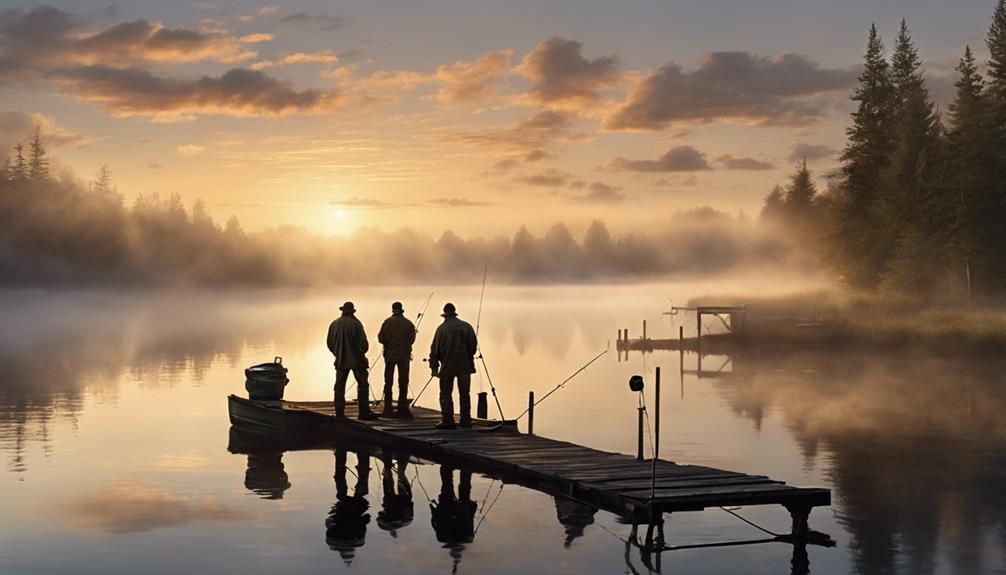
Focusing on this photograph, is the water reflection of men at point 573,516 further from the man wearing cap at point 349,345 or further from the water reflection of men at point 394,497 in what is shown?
the man wearing cap at point 349,345

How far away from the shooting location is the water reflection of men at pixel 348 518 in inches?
807

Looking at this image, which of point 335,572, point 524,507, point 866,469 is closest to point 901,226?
point 866,469

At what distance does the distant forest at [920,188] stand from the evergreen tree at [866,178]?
8 centimetres

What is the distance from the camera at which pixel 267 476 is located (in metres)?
28.3

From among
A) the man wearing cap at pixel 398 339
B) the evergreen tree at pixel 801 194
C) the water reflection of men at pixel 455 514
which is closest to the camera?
the water reflection of men at pixel 455 514

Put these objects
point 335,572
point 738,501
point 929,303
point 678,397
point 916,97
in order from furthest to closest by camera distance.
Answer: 1. point 916,97
2. point 929,303
3. point 678,397
4. point 738,501
5. point 335,572

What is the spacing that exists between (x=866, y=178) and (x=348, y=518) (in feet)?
271

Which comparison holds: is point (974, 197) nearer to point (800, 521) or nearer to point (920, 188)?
point (920, 188)

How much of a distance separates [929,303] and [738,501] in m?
70.7

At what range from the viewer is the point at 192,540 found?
20875 mm

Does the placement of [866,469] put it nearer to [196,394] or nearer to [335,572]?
[335,572]

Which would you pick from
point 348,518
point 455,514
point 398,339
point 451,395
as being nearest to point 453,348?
point 451,395

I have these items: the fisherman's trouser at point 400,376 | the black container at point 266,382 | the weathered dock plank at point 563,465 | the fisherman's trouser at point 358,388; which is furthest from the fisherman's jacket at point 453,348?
the black container at point 266,382

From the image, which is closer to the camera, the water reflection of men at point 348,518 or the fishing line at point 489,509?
the water reflection of men at point 348,518
